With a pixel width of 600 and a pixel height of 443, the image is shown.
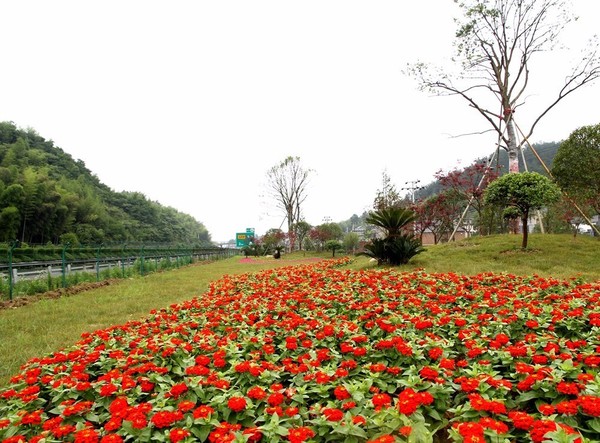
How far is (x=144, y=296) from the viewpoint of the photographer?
9102mm

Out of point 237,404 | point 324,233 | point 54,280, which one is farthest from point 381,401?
point 324,233

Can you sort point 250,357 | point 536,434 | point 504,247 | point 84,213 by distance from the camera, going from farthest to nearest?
point 84,213 < point 504,247 < point 250,357 < point 536,434

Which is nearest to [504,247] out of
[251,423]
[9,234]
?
[251,423]

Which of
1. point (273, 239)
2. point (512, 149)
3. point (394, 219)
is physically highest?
point (512, 149)

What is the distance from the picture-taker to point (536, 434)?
154cm

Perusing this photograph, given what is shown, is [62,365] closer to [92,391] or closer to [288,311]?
[92,391]

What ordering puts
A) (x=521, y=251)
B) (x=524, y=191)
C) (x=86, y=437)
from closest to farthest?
(x=86, y=437), (x=524, y=191), (x=521, y=251)

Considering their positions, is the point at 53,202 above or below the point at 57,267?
above

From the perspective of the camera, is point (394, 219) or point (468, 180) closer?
point (394, 219)

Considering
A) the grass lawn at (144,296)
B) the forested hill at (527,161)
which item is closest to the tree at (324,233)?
the forested hill at (527,161)

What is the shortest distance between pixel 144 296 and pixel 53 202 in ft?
104

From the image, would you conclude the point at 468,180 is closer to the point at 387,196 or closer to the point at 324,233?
the point at 387,196

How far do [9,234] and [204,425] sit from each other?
35023 mm

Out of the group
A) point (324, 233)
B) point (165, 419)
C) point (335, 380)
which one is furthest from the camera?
point (324, 233)
